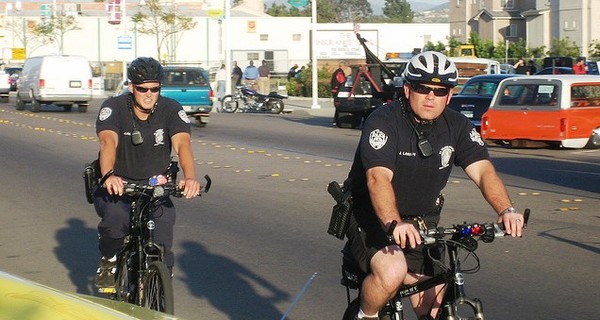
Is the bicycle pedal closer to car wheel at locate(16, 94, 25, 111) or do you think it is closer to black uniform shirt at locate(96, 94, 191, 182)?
black uniform shirt at locate(96, 94, 191, 182)

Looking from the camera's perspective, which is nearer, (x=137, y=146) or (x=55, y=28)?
(x=137, y=146)

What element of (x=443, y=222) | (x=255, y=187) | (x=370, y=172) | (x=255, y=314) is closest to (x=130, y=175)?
(x=255, y=314)

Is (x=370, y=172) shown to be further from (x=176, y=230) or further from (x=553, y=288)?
(x=176, y=230)

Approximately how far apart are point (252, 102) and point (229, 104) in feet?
2.77

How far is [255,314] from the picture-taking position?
328 inches

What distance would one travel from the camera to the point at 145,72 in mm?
7434

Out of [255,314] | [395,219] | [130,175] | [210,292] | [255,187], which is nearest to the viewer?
[395,219]

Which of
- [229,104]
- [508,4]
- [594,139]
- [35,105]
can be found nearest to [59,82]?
[35,105]

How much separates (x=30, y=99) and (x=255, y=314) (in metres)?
32.9

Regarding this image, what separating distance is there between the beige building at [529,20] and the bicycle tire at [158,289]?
65.4 m

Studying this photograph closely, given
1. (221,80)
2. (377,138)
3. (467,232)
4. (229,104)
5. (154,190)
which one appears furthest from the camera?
(221,80)

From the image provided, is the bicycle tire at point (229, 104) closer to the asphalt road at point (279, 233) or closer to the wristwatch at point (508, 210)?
the asphalt road at point (279, 233)

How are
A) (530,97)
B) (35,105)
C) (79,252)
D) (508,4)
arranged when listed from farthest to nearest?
(508,4) → (35,105) → (530,97) → (79,252)

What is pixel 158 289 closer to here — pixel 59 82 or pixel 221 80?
pixel 59 82
